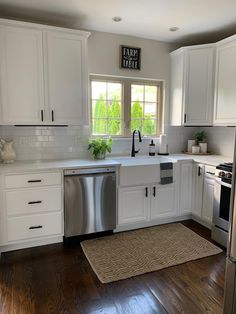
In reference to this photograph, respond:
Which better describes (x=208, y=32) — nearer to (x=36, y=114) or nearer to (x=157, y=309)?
(x=36, y=114)

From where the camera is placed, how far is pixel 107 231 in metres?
2.99

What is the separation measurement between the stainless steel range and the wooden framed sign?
6.04ft

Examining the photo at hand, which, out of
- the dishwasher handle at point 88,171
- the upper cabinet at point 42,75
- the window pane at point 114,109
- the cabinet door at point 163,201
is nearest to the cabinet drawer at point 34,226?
the dishwasher handle at point 88,171

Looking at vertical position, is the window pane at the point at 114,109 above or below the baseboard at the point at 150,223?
above

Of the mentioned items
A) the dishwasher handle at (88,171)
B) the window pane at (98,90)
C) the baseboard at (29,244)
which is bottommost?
the baseboard at (29,244)

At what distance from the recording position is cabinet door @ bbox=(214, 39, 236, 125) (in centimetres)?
303

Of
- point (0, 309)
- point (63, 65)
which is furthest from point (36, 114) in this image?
point (0, 309)

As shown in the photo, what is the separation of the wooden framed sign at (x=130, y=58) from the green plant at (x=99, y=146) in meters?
1.13

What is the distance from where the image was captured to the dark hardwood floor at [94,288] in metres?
1.83

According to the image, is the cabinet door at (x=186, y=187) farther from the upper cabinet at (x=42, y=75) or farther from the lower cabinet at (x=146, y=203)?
the upper cabinet at (x=42, y=75)

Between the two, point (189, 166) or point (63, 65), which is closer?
point (63, 65)

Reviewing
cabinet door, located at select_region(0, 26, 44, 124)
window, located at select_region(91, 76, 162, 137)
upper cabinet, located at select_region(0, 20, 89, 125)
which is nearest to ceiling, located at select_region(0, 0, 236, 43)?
upper cabinet, located at select_region(0, 20, 89, 125)

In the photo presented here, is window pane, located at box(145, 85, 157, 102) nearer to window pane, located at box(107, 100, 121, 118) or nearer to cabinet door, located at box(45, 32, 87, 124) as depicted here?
window pane, located at box(107, 100, 121, 118)

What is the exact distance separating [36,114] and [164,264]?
212 cm
